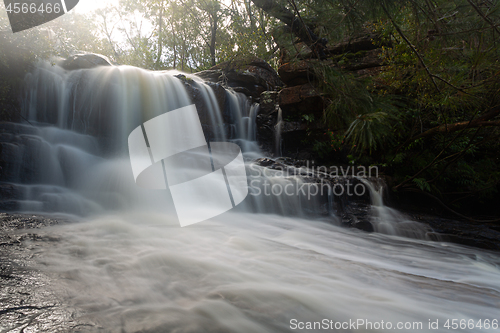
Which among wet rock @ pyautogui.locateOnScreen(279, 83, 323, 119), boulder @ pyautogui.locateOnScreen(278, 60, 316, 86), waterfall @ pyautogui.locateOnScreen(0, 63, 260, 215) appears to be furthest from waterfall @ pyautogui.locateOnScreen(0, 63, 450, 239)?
boulder @ pyautogui.locateOnScreen(278, 60, 316, 86)

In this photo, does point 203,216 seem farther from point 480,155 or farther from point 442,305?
point 480,155

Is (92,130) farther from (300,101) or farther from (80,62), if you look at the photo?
(300,101)

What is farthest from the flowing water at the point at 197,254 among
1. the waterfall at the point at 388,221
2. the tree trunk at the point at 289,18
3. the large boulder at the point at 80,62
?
the tree trunk at the point at 289,18

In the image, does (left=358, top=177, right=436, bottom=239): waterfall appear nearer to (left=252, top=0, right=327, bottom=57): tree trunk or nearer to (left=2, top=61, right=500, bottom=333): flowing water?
(left=2, top=61, right=500, bottom=333): flowing water

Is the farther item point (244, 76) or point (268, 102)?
point (244, 76)

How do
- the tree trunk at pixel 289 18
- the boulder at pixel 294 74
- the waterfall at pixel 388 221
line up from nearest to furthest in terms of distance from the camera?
the tree trunk at pixel 289 18, the waterfall at pixel 388 221, the boulder at pixel 294 74

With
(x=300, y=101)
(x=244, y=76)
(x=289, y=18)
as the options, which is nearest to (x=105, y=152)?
(x=289, y=18)

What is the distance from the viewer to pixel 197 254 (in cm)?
258

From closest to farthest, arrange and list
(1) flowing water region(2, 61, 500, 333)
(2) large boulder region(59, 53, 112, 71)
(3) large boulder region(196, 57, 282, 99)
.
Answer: (1) flowing water region(2, 61, 500, 333)
(2) large boulder region(59, 53, 112, 71)
(3) large boulder region(196, 57, 282, 99)

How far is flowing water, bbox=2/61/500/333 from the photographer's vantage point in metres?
1.55

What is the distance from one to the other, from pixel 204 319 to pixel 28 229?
2615 mm

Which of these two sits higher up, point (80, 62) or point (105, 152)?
point (80, 62)

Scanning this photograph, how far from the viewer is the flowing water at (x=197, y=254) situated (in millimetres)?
1550

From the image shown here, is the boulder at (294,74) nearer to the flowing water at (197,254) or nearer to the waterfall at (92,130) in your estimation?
the waterfall at (92,130)
